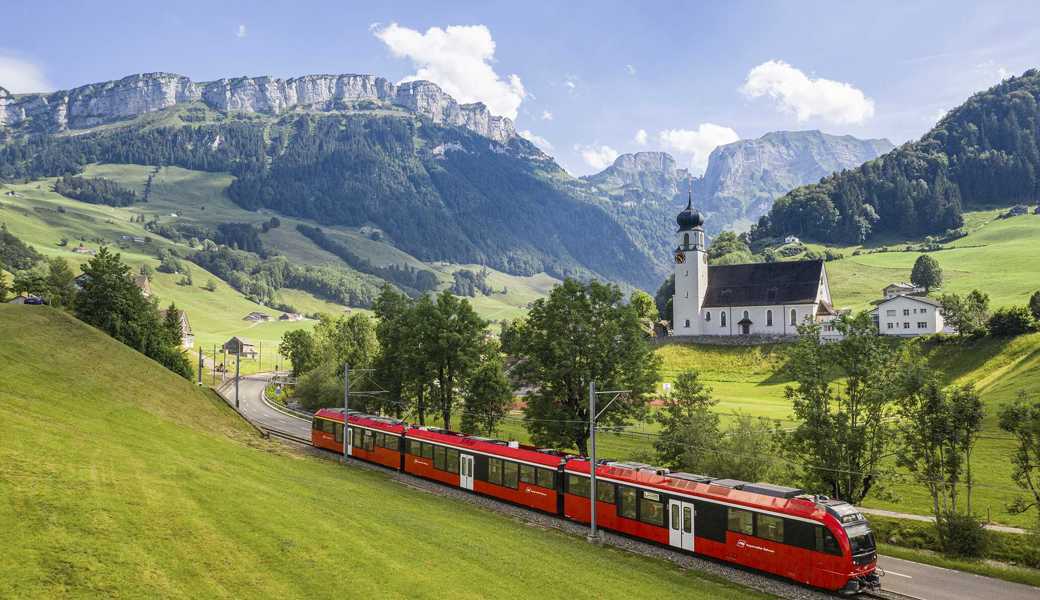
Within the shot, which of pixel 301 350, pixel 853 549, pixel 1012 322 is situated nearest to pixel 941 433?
pixel 853 549

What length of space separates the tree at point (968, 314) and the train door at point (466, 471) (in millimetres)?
70494

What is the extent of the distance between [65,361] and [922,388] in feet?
176

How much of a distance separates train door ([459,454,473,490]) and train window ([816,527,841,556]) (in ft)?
69.6

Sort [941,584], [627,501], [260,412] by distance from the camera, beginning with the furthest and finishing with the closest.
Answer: [260,412], [627,501], [941,584]

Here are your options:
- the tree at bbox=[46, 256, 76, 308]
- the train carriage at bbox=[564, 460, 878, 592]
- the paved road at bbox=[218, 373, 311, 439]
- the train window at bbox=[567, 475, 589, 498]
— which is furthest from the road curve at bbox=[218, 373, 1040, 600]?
the tree at bbox=[46, 256, 76, 308]

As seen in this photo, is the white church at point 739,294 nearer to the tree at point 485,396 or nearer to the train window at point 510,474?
the tree at point 485,396

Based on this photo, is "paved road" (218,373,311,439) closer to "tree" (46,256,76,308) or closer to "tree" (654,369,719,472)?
"tree" (46,256,76,308)

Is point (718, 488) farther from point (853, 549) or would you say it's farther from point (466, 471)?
point (466, 471)

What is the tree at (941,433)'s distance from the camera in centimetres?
3206

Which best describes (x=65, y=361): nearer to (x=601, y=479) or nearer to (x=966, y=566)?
(x=601, y=479)

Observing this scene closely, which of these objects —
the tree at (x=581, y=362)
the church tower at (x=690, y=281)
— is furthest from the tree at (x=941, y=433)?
the church tower at (x=690, y=281)

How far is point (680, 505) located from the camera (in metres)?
30.5

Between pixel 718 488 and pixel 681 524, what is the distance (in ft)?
8.21

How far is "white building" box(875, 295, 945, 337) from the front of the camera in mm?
100000
